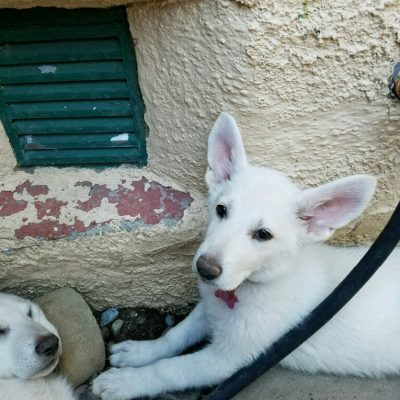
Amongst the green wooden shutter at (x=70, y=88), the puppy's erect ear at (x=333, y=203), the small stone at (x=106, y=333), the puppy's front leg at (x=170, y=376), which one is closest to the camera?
the puppy's erect ear at (x=333, y=203)

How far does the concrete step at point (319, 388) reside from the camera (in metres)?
2.21

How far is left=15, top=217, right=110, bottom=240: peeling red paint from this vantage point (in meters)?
2.35

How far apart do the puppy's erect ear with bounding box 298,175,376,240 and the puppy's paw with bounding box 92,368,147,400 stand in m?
1.21

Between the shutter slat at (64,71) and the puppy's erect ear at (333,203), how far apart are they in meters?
1.10

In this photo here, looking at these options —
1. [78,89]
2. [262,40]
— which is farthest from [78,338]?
[262,40]

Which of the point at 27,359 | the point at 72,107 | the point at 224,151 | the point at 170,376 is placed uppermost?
the point at 72,107

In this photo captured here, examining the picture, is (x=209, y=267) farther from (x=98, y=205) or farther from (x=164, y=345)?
(x=164, y=345)

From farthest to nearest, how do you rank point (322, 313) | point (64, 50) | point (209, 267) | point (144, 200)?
point (144, 200) → point (64, 50) → point (322, 313) → point (209, 267)

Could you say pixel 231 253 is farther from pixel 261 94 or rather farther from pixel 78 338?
pixel 78 338

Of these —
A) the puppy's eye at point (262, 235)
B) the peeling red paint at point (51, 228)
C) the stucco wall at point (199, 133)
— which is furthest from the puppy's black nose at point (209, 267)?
the peeling red paint at point (51, 228)

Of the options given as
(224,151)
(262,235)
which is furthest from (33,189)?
(262,235)

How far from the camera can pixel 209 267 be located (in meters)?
Result: 1.69

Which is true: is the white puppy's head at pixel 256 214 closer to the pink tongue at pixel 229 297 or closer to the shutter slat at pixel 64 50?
the pink tongue at pixel 229 297

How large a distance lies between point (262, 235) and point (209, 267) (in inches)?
11.1
